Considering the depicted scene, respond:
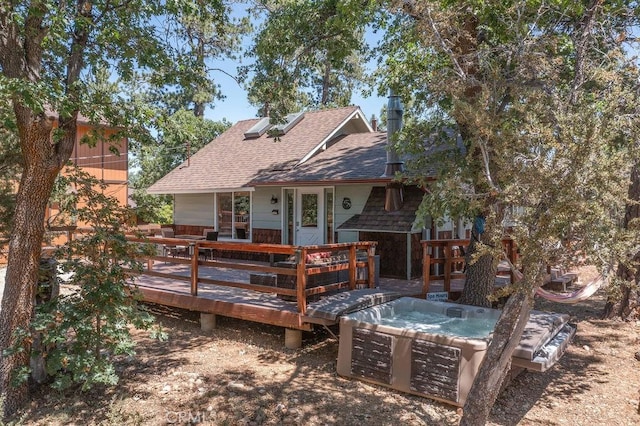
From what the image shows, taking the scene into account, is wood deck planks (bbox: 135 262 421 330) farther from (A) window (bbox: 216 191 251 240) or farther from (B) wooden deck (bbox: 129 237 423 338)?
(A) window (bbox: 216 191 251 240)

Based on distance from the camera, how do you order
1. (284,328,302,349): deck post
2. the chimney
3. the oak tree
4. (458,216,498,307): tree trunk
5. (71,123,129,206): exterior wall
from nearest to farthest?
the oak tree → (284,328,302,349): deck post → (458,216,498,307): tree trunk → the chimney → (71,123,129,206): exterior wall

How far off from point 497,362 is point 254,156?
38.1 ft

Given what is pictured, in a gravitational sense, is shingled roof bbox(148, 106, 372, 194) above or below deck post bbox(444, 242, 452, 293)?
above

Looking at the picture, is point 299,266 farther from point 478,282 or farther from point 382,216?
point 382,216

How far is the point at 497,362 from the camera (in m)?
4.16

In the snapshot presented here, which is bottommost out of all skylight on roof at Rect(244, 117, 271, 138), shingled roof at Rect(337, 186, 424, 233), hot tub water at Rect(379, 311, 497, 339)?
hot tub water at Rect(379, 311, 497, 339)

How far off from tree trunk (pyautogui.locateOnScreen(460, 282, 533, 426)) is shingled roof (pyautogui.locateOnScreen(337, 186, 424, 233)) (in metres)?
5.35

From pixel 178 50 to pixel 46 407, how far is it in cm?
523

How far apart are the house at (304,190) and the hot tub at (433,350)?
3.15 metres

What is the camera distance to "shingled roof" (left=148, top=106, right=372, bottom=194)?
44.1 ft

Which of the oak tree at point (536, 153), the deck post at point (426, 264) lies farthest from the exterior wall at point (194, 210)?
the oak tree at point (536, 153)

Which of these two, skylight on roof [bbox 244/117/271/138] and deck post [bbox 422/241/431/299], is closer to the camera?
deck post [bbox 422/241/431/299]

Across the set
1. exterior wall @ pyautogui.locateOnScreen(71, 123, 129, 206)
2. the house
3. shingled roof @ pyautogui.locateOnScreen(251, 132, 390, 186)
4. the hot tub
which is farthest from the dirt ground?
exterior wall @ pyautogui.locateOnScreen(71, 123, 129, 206)

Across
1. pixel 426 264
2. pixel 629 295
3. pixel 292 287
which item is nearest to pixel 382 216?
pixel 426 264
